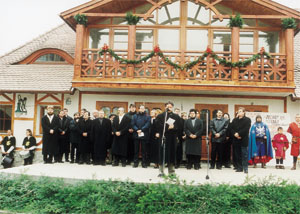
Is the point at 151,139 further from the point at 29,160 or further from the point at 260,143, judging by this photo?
the point at 29,160

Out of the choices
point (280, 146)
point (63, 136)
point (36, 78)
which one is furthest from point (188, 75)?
point (36, 78)

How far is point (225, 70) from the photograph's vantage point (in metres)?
11.6

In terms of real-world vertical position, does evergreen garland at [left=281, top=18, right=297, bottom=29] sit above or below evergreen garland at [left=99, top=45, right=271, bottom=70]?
above

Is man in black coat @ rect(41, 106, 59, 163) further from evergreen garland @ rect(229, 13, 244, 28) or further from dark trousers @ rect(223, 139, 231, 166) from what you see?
→ evergreen garland @ rect(229, 13, 244, 28)

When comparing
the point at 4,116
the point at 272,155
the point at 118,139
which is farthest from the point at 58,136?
the point at 272,155

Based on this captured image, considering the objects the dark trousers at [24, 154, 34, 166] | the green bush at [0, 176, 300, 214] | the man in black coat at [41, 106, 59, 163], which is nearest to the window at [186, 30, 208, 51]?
the man in black coat at [41, 106, 59, 163]

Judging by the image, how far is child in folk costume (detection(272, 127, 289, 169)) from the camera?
10.8 meters

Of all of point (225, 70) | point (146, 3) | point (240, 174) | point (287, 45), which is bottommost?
point (240, 174)

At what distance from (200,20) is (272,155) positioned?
19.8 ft

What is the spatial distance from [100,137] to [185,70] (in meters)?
4.04

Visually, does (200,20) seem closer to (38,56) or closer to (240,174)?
(240,174)

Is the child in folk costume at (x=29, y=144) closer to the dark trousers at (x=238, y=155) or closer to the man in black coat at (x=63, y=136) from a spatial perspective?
the man in black coat at (x=63, y=136)

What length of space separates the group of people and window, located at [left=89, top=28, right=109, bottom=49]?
382 cm

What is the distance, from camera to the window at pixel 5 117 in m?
13.5
